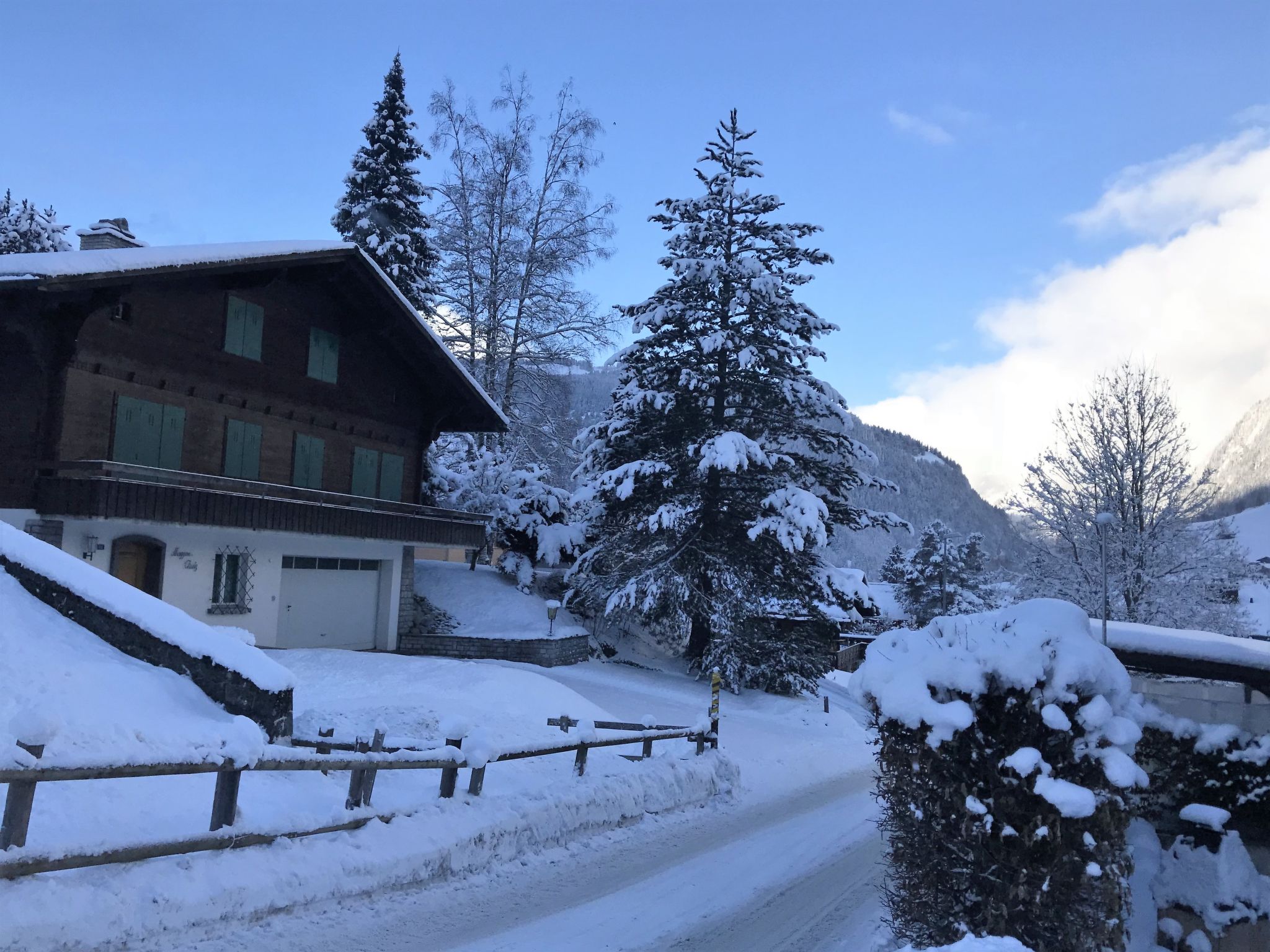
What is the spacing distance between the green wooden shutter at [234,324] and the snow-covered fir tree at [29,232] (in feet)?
95.4

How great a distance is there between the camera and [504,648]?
80.3 ft

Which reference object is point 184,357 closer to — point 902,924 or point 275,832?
point 275,832

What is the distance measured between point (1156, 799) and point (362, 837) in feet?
21.5

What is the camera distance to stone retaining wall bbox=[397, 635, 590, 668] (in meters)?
24.2

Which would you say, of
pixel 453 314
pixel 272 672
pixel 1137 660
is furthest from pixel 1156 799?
pixel 453 314

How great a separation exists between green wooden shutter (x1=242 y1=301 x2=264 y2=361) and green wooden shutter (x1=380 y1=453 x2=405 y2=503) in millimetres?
5449

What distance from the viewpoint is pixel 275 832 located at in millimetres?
7289

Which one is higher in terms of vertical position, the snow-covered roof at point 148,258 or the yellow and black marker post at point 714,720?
the snow-covered roof at point 148,258

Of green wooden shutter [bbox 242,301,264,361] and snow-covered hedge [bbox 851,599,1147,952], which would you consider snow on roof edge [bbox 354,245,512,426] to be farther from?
snow-covered hedge [bbox 851,599,1147,952]

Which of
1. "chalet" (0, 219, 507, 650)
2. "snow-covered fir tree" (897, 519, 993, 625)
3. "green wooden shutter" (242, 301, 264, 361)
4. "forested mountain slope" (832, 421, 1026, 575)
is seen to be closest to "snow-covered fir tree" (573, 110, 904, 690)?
"chalet" (0, 219, 507, 650)

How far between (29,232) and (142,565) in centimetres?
3581

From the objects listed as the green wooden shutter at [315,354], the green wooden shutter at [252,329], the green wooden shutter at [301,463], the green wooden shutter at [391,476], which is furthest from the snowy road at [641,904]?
the green wooden shutter at [391,476]

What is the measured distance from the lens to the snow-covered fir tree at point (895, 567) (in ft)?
219

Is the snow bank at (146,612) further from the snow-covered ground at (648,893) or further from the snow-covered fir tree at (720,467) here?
the snow-covered fir tree at (720,467)
